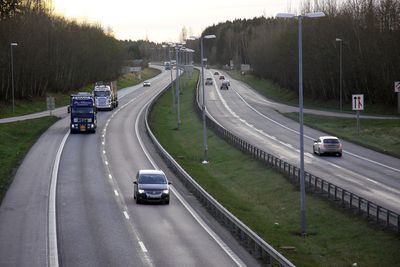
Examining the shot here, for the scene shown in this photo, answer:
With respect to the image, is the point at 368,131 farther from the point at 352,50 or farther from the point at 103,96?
the point at 103,96

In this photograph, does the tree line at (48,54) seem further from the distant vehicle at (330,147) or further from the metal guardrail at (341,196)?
the metal guardrail at (341,196)

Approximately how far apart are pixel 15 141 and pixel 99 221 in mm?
35074

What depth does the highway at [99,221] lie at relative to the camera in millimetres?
27188

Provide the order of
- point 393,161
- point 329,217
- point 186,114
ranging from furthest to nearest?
point 186,114
point 393,161
point 329,217

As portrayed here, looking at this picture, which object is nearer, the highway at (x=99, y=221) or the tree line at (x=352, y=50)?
the highway at (x=99, y=221)

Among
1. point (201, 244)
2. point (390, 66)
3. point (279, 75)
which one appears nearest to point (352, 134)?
point (390, 66)

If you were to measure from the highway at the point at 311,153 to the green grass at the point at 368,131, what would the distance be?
131 centimetres

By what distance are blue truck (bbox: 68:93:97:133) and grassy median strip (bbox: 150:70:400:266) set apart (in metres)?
8.13

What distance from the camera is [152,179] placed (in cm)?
3984

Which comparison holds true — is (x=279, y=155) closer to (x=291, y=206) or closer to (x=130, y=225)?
(x=291, y=206)

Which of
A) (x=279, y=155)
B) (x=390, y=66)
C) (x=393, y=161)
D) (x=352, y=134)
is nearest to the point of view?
(x=393, y=161)

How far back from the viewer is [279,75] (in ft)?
497

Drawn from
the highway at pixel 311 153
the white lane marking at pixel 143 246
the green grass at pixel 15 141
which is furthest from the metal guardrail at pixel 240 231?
the green grass at pixel 15 141

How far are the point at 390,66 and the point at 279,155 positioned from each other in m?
37.6
